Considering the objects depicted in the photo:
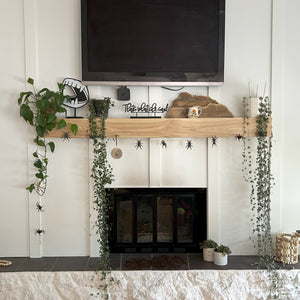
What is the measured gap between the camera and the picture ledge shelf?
3611 mm

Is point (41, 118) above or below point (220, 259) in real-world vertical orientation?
above

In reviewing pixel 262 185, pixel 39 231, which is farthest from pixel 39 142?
→ pixel 262 185

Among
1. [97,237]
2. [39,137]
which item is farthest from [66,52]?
[97,237]

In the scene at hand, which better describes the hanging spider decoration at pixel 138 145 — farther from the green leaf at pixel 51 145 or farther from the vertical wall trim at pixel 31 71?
the vertical wall trim at pixel 31 71

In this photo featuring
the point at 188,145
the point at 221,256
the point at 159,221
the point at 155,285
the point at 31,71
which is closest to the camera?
the point at 155,285

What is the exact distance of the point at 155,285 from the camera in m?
3.46

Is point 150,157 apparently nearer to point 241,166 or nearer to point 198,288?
point 241,166

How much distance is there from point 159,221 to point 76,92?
4.56ft

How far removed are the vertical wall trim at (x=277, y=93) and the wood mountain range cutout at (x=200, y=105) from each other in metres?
0.43

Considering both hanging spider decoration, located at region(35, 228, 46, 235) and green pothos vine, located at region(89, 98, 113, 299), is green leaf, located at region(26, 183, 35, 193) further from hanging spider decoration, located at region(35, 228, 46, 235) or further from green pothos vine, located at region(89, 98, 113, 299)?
green pothos vine, located at region(89, 98, 113, 299)

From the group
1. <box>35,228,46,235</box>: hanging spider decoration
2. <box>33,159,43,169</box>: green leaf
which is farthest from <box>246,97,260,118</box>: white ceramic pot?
<box>35,228,46,235</box>: hanging spider decoration

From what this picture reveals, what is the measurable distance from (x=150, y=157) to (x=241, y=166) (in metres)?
0.82

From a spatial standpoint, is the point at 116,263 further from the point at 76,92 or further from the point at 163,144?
the point at 76,92

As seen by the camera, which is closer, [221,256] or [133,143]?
[221,256]
